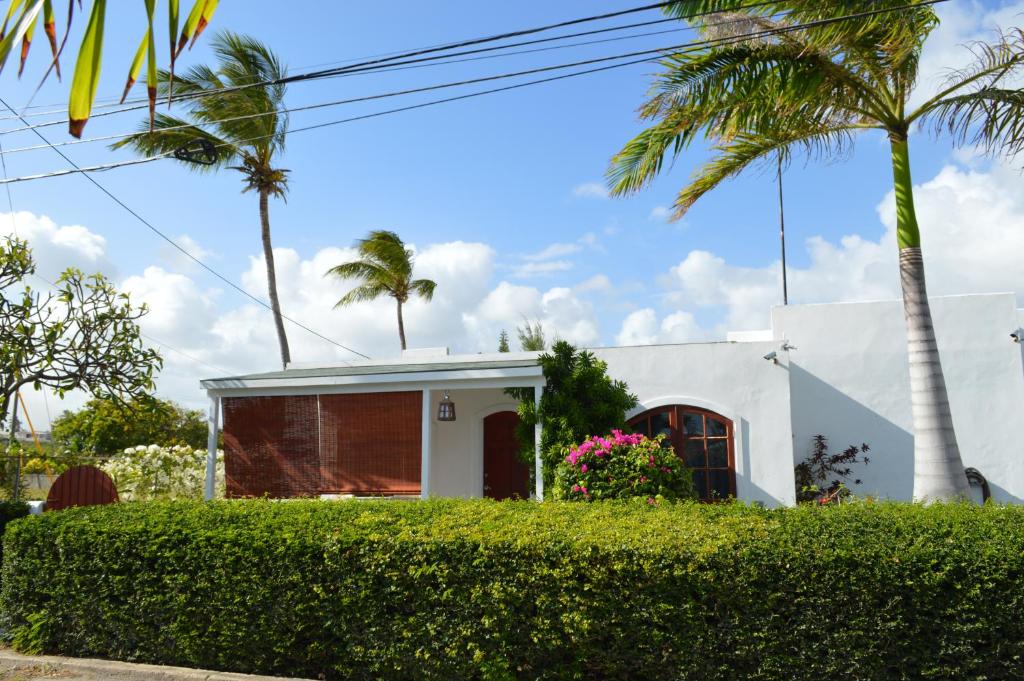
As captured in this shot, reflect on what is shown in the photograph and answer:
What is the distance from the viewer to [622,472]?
10.3 metres

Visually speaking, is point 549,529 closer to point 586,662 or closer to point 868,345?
point 586,662

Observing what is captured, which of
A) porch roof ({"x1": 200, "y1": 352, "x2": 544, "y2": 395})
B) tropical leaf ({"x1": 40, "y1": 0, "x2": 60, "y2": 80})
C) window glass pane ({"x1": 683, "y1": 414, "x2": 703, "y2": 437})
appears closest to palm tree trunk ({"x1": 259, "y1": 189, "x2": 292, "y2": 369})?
porch roof ({"x1": 200, "y1": 352, "x2": 544, "y2": 395})

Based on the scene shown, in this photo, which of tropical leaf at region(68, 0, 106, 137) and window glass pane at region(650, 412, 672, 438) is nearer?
tropical leaf at region(68, 0, 106, 137)

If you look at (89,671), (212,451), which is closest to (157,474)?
(212,451)

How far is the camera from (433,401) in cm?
1385

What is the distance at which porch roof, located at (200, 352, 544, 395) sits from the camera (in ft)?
38.8

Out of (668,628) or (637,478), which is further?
(637,478)

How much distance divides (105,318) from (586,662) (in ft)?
36.1

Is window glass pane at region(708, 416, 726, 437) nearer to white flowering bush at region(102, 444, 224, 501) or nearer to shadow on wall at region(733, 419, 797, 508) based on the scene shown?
shadow on wall at region(733, 419, 797, 508)

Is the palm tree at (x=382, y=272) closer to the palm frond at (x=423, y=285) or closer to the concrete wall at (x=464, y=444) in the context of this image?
the palm frond at (x=423, y=285)

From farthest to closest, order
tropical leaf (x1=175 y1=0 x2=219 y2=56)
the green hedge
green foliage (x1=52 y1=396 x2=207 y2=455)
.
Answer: green foliage (x1=52 y1=396 x2=207 y2=455), the green hedge, tropical leaf (x1=175 y1=0 x2=219 y2=56)

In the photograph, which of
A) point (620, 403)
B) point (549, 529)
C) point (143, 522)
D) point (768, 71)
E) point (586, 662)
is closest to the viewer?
point (586, 662)

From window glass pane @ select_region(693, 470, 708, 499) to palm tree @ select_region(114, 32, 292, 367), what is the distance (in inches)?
456

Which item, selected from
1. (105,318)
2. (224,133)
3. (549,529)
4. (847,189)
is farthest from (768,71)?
(224,133)
